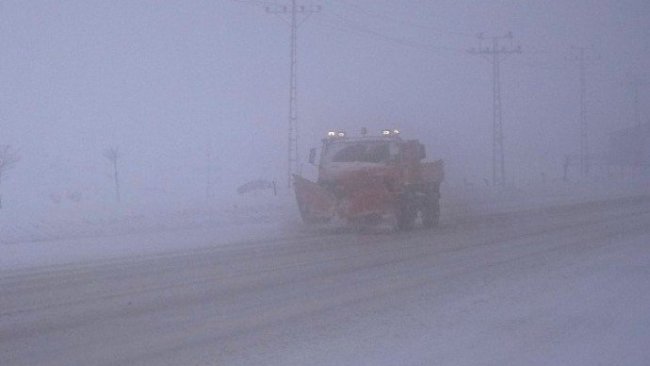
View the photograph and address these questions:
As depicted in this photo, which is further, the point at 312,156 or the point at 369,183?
the point at 312,156

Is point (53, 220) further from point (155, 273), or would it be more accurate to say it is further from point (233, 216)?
point (155, 273)

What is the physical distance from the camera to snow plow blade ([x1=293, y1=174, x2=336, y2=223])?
→ 93.0 feet

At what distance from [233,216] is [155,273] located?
1652 cm

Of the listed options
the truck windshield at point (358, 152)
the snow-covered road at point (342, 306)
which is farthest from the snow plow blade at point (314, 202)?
the snow-covered road at point (342, 306)

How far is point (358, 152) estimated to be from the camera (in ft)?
96.5

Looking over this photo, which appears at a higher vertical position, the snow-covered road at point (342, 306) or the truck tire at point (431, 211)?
the truck tire at point (431, 211)

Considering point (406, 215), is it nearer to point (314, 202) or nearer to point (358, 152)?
point (358, 152)

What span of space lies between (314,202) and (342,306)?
47.8 feet

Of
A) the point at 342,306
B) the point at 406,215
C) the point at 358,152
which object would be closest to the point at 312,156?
the point at 358,152

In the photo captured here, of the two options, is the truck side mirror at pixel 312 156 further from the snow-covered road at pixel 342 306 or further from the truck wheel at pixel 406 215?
the snow-covered road at pixel 342 306

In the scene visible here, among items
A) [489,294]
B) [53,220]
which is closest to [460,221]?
[53,220]

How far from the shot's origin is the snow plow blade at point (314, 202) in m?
28.3

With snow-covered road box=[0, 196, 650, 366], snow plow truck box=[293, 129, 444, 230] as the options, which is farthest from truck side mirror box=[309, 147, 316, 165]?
snow-covered road box=[0, 196, 650, 366]

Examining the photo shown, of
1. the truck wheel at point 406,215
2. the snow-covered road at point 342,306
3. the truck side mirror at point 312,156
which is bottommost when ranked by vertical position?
the snow-covered road at point 342,306
